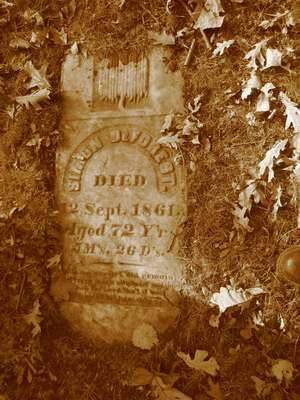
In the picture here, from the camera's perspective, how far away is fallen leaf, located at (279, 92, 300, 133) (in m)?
2.40

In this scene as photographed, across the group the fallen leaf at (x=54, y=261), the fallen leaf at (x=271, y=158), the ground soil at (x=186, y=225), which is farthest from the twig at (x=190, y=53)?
the fallen leaf at (x=54, y=261)

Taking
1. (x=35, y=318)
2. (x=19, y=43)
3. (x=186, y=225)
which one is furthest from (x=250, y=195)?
(x=19, y=43)

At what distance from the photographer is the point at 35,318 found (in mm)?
2732

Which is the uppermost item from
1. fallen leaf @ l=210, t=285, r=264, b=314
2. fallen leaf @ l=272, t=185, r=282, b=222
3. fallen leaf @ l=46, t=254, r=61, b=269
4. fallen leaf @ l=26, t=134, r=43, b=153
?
fallen leaf @ l=26, t=134, r=43, b=153

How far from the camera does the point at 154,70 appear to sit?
275 cm

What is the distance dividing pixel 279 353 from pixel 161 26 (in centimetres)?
234

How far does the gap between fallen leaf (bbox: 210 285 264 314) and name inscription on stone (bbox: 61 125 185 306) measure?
308 mm

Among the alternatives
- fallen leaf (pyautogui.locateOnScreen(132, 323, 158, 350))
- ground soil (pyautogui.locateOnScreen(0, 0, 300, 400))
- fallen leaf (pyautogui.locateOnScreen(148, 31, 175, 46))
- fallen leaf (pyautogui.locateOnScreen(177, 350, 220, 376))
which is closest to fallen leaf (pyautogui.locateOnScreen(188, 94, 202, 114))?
ground soil (pyautogui.locateOnScreen(0, 0, 300, 400))

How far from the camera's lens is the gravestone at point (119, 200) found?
8.64 ft

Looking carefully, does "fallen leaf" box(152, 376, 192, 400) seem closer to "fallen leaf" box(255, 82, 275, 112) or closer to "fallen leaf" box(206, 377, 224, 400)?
"fallen leaf" box(206, 377, 224, 400)

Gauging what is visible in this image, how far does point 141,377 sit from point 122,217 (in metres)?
1.07

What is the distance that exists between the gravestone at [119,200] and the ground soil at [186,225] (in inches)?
3.8

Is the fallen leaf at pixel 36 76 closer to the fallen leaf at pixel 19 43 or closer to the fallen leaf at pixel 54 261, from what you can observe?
the fallen leaf at pixel 19 43

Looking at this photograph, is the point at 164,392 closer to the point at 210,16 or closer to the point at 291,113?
the point at 291,113
